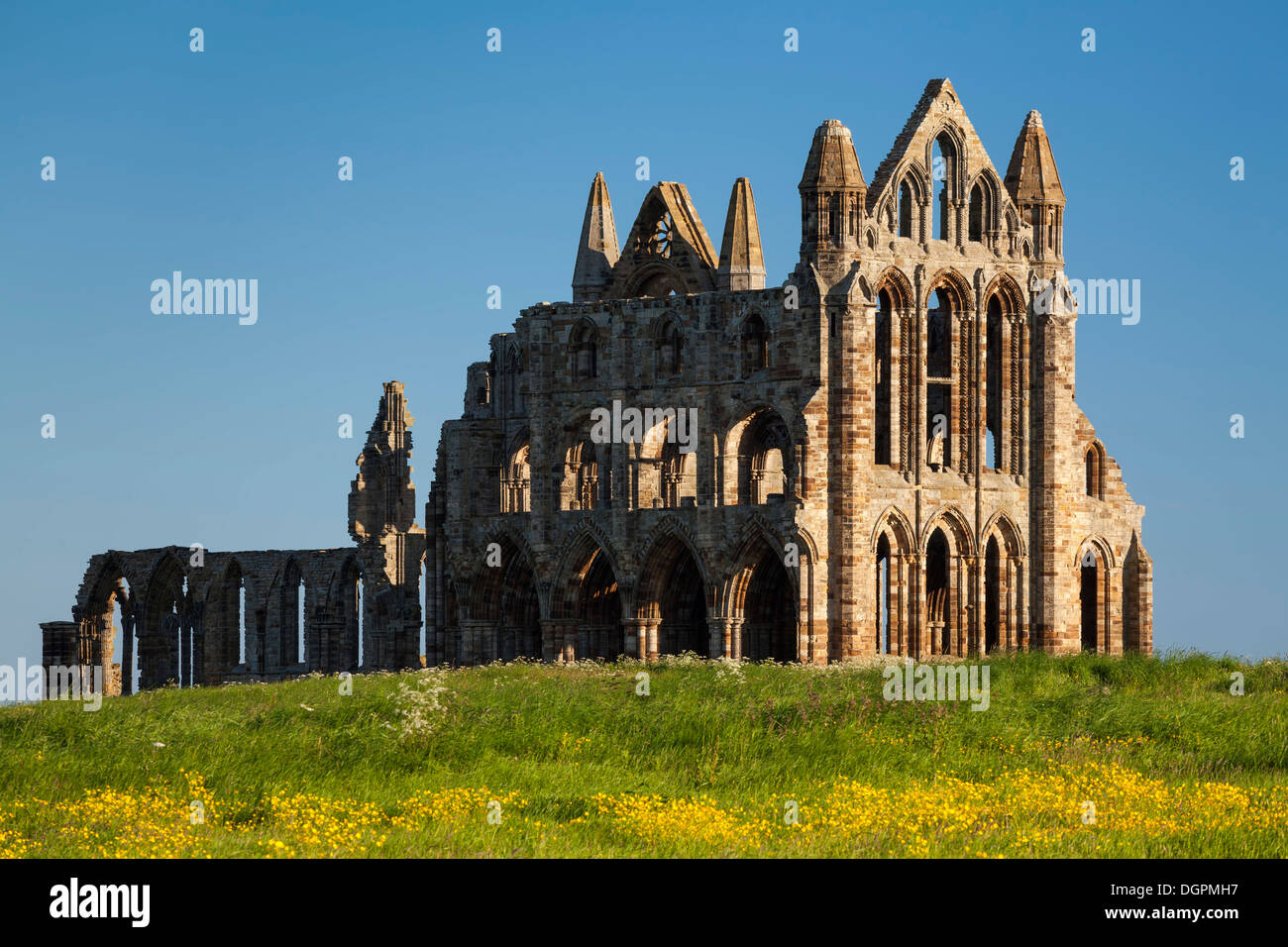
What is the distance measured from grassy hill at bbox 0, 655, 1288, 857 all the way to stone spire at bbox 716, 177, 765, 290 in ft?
49.8

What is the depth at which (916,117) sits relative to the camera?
60.3 metres

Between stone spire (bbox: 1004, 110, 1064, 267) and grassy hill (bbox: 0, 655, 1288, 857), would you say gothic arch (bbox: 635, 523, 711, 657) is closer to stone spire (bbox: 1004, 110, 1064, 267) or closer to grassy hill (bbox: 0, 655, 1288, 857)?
grassy hill (bbox: 0, 655, 1288, 857)

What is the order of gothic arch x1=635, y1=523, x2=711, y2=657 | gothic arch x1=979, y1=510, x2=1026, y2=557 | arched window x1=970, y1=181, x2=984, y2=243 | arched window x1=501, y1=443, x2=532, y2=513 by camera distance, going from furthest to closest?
arched window x1=501, y1=443, x2=532, y2=513
arched window x1=970, y1=181, x2=984, y2=243
gothic arch x1=979, y1=510, x2=1026, y2=557
gothic arch x1=635, y1=523, x2=711, y2=657

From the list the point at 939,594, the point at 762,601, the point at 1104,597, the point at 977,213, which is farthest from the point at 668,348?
the point at 1104,597

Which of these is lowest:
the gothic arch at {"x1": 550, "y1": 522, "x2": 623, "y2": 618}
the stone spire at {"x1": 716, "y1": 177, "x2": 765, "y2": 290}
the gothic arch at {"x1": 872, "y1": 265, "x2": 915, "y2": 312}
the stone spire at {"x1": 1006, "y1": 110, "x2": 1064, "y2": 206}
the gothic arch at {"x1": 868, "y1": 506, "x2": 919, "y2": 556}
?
the gothic arch at {"x1": 550, "y1": 522, "x2": 623, "y2": 618}

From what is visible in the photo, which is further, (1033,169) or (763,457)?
(763,457)

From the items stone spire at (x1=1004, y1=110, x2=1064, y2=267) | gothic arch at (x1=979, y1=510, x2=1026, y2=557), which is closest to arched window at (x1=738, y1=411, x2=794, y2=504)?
gothic arch at (x1=979, y1=510, x2=1026, y2=557)

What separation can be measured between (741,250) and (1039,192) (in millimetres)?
8379

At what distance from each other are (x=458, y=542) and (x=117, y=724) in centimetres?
2466

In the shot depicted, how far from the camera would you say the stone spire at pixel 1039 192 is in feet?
202

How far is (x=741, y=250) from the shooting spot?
6188cm

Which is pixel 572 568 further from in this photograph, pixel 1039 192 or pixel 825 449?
pixel 1039 192

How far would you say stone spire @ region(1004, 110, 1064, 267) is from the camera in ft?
202

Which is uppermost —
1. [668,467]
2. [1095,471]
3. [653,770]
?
[668,467]
